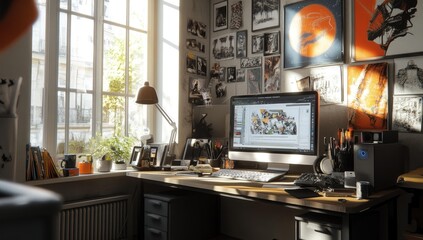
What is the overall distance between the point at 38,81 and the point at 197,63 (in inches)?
50.4

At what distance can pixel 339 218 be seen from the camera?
154 centimetres

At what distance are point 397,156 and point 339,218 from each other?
57cm

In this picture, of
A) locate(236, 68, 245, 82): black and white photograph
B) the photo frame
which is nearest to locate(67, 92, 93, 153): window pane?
locate(236, 68, 245, 82): black and white photograph

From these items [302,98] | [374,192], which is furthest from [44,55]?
[374,192]

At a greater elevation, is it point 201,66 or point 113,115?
point 201,66

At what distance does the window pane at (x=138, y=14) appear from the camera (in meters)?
2.91

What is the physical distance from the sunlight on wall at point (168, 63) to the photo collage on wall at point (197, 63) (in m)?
0.12

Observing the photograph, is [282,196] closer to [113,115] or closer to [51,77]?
[113,115]

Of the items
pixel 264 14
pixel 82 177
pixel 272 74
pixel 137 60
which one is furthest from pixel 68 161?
pixel 264 14

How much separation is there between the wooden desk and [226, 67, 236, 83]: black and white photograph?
1001 millimetres

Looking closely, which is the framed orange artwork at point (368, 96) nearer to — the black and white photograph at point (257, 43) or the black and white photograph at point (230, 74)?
the black and white photograph at point (257, 43)

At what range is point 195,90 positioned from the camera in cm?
297

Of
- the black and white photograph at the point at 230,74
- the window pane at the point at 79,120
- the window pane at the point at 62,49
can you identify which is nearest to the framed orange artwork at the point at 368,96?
the black and white photograph at the point at 230,74

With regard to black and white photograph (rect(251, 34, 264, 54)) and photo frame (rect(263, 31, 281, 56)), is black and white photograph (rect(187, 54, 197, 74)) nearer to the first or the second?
black and white photograph (rect(251, 34, 264, 54))
